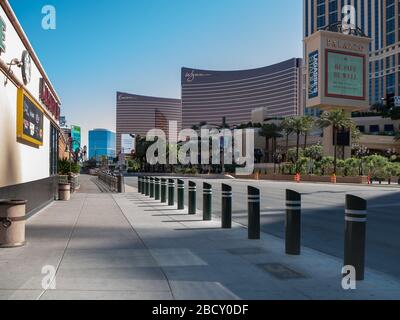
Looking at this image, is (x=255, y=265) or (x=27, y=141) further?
(x=27, y=141)

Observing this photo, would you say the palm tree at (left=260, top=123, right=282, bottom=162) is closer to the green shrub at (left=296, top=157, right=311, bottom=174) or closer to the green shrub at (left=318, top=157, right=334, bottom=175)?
the green shrub at (left=296, top=157, right=311, bottom=174)

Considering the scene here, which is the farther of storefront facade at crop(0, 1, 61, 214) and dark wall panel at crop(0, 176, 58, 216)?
dark wall panel at crop(0, 176, 58, 216)

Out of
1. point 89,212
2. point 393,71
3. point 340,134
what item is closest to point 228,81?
point 393,71

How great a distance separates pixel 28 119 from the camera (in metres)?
15.4

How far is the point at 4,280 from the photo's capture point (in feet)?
22.3

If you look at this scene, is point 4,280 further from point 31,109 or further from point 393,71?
point 393,71

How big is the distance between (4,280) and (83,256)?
1.99m

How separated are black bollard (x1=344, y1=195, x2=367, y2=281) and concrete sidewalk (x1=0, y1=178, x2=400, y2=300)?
0.92 feet

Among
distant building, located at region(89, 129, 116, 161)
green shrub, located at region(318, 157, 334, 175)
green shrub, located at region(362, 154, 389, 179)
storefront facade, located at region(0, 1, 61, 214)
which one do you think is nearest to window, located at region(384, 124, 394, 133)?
green shrub, located at region(318, 157, 334, 175)

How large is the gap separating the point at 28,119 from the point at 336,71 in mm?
72717

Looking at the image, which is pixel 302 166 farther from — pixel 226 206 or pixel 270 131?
pixel 226 206

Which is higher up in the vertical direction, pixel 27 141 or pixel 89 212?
pixel 27 141

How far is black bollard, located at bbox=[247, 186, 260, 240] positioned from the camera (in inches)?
419
